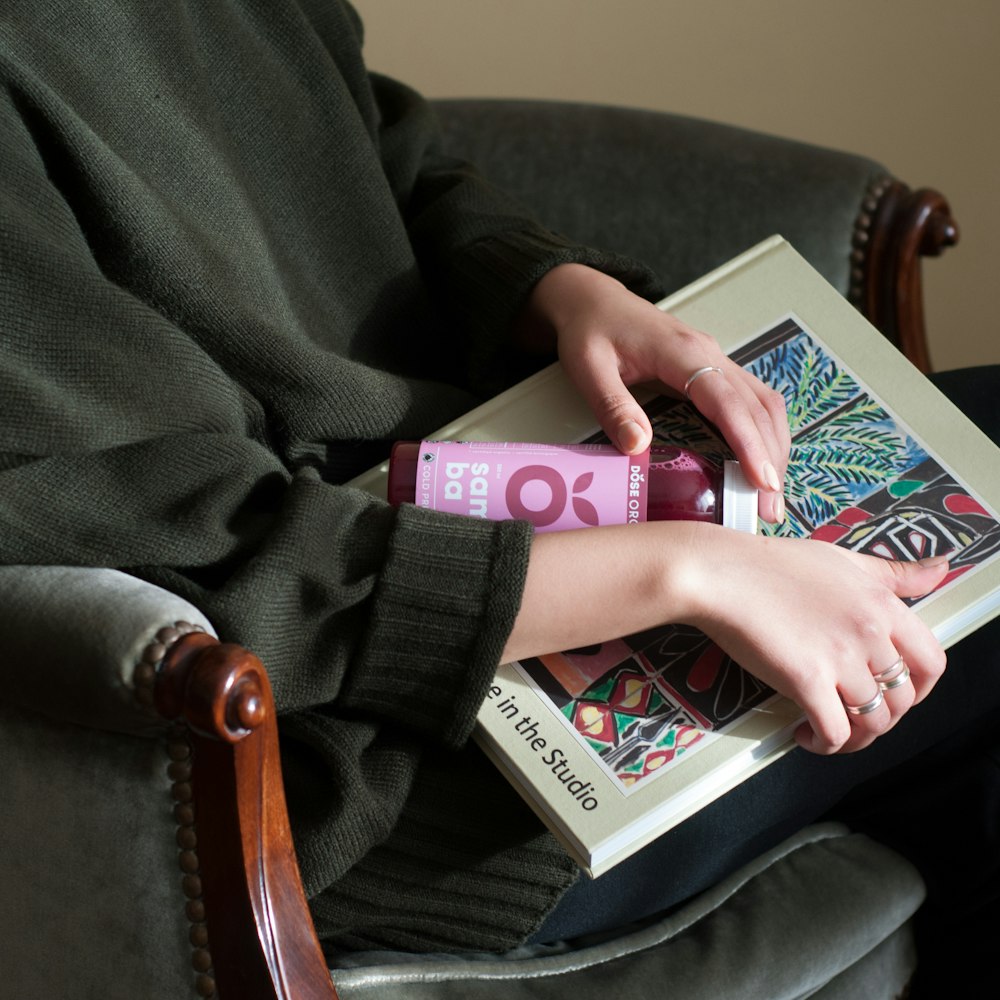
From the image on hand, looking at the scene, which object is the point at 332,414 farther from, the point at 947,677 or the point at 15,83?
the point at 947,677

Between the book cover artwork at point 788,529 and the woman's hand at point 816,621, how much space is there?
24 millimetres

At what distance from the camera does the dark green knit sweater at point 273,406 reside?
0.58 m

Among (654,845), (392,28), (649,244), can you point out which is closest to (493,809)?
(654,845)

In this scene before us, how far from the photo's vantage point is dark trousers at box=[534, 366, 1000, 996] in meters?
0.73

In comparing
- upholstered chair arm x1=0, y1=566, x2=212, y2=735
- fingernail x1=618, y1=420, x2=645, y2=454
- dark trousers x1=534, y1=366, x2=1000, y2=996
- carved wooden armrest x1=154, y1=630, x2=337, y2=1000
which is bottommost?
dark trousers x1=534, y1=366, x2=1000, y2=996

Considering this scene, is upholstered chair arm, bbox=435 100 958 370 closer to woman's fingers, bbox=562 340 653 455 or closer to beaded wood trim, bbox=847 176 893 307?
beaded wood trim, bbox=847 176 893 307

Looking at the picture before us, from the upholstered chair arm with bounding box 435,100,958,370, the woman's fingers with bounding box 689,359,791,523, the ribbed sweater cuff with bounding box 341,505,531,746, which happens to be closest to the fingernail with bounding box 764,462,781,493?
the woman's fingers with bounding box 689,359,791,523

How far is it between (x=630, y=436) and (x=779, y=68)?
108 centimetres

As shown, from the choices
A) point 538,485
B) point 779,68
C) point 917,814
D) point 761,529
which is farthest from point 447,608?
point 779,68

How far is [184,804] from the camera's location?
0.52 meters

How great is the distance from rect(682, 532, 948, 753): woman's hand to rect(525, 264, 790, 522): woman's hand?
0.05 metres

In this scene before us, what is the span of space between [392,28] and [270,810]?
125 centimetres

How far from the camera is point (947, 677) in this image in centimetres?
77

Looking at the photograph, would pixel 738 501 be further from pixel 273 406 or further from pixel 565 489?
pixel 273 406
